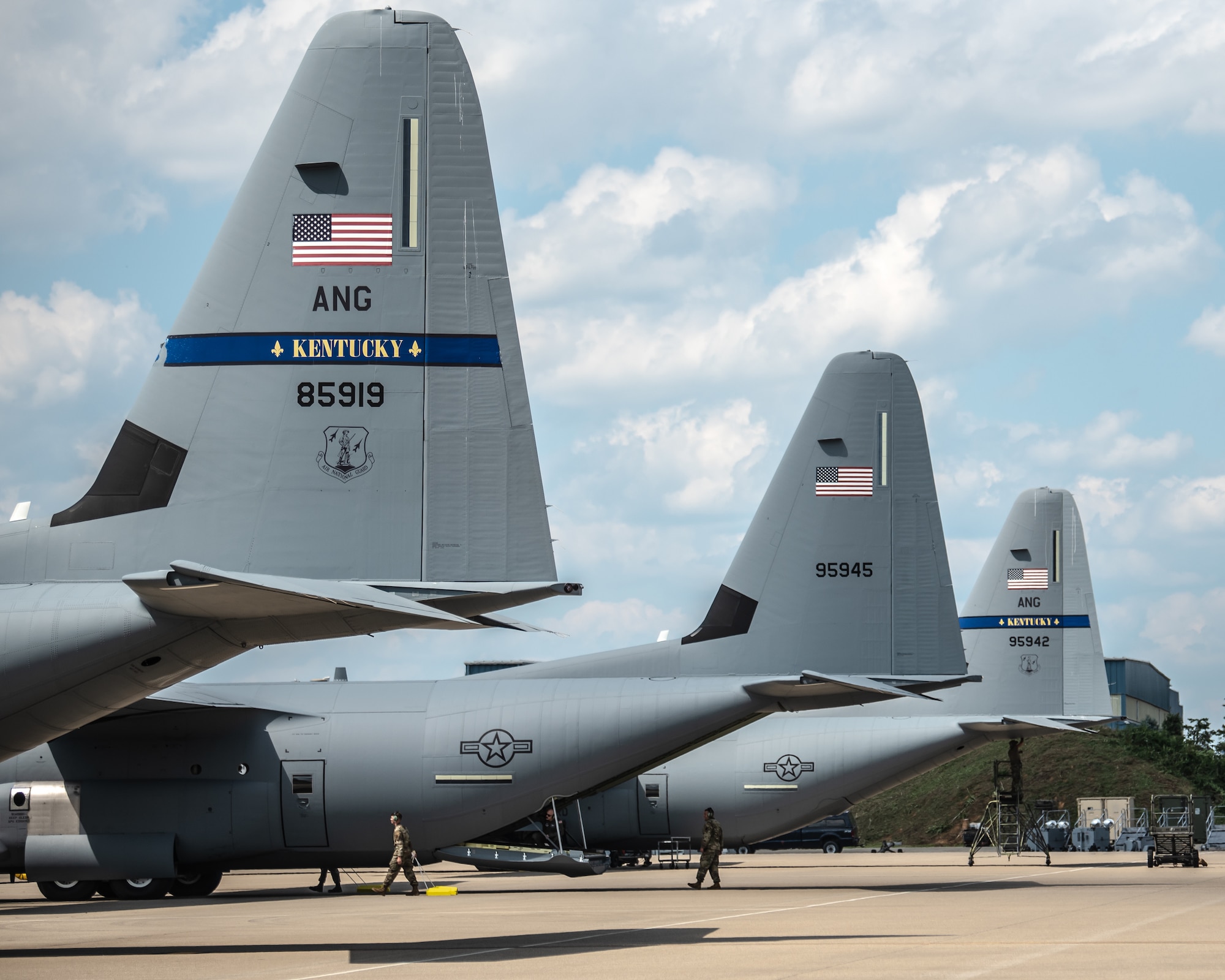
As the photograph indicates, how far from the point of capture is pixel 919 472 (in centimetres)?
2575

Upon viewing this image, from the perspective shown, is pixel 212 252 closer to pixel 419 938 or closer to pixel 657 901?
pixel 419 938

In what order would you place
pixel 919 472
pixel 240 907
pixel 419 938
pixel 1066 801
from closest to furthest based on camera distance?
pixel 419 938, pixel 240 907, pixel 919 472, pixel 1066 801

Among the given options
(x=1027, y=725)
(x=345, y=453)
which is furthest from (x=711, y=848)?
(x=345, y=453)

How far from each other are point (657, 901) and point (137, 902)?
8.86 m

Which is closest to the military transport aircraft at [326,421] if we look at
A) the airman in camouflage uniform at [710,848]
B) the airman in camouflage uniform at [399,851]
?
the airman in camouflage uniform at [399,851]

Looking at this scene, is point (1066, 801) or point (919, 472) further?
point (1066, 801)

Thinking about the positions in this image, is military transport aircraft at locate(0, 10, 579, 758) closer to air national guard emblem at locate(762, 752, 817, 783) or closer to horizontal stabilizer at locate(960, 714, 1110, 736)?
air national guard emblem at locate(762, 752, 817, 783)

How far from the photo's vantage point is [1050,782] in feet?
210

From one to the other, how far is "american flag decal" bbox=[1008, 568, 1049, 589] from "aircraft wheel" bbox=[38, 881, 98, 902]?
24275 millimetres

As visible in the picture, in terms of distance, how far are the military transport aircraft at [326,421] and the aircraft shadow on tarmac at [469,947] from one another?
367 cm

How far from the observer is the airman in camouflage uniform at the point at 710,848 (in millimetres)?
26625

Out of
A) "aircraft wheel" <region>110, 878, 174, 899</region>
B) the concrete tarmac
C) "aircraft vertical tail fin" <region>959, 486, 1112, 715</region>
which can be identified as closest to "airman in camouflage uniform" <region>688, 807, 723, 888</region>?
the concrete tarmac

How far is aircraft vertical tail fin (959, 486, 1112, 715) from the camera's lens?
1434 inches

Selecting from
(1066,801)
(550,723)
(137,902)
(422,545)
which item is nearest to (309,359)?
(422,545)
